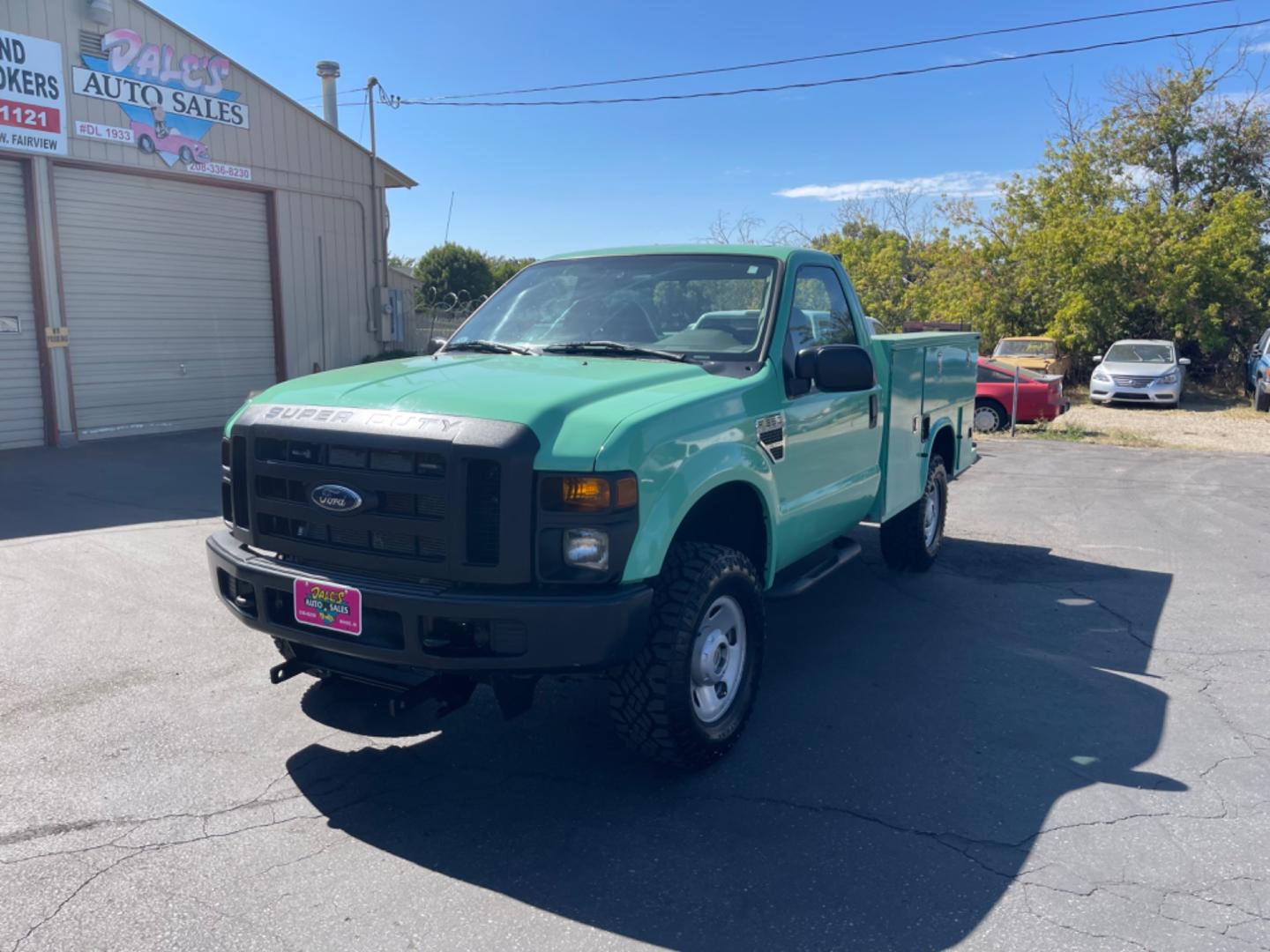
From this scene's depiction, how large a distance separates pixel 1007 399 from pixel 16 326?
15.1 m

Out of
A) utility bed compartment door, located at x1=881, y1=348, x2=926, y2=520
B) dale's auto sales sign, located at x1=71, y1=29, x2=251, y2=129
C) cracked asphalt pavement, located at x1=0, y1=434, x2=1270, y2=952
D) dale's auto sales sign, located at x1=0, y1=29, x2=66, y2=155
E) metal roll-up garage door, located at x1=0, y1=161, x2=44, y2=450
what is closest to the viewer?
cracked asphalt pavement, located at x1=0, y1=434, x2=1270, y2=952

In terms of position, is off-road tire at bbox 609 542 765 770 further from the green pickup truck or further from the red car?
the red car

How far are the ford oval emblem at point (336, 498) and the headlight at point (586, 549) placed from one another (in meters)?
0.76

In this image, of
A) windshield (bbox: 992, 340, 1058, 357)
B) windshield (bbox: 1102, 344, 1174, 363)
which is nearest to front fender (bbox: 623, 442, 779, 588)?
windshield (bbox: 992, 340, 1058, 357)

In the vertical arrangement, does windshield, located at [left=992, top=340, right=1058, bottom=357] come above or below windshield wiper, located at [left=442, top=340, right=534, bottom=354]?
below

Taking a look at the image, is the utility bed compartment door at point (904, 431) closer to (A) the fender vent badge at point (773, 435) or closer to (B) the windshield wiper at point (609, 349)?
(A) the fender vent badge at point (773, 435)

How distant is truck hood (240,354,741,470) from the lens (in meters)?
3.36

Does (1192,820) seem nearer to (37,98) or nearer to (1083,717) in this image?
(1083,717)

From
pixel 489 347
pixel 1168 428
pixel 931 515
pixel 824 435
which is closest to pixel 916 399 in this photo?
pixel 931 515

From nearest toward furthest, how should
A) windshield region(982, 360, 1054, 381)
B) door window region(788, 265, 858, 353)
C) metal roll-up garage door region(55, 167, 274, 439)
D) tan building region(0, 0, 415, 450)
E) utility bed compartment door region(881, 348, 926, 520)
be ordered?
door window region(788, 265, 858, 353)
utility bed compartment door region(881, 348, 926, 520)
tan building region(0, 0, 415, 450)
metal roll-up garage door region(55, 167, 274, 439)
windshield region(982, 360, 1054, 381)

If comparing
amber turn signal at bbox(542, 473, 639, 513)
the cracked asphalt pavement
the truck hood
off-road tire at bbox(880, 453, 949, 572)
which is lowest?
the cracked asphalt pavement

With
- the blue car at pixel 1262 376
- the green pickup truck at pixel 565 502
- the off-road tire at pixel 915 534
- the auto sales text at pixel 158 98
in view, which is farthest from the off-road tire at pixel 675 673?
the blue car at pixel 1262 376

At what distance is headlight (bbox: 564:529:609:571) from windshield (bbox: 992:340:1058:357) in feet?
74.6

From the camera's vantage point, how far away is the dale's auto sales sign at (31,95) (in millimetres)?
12039
